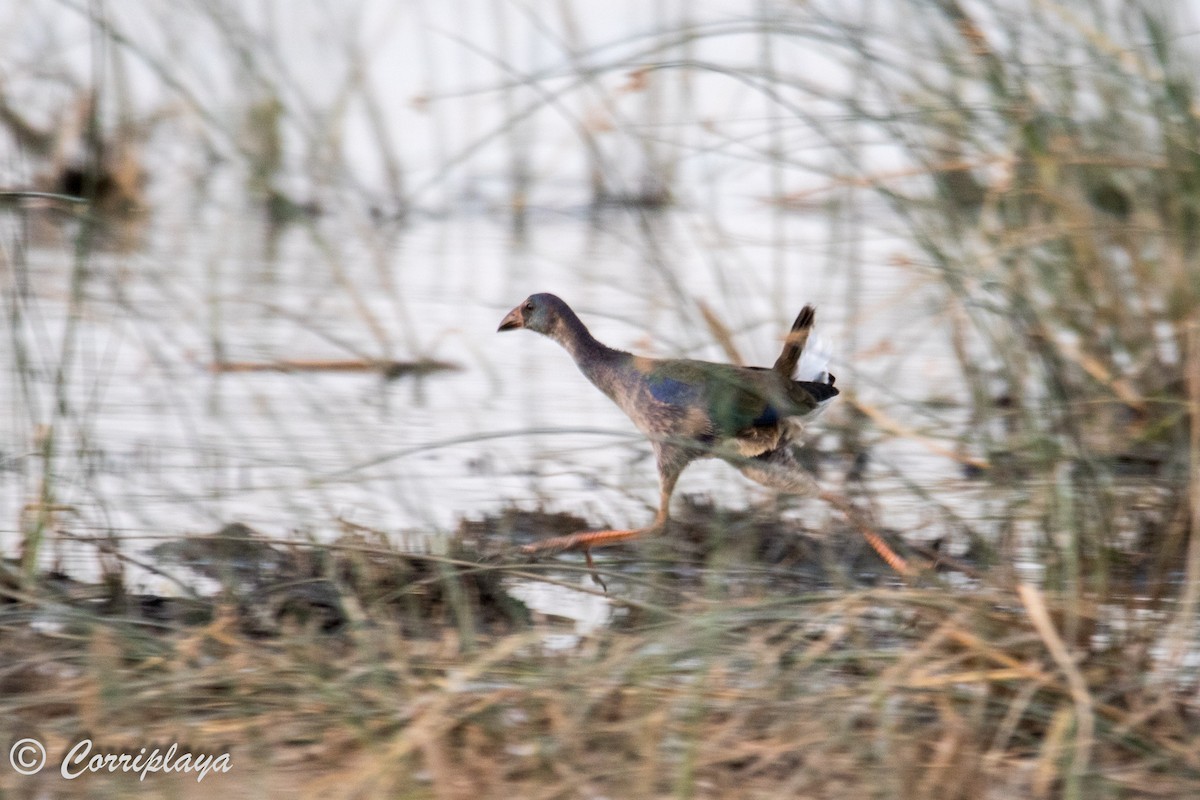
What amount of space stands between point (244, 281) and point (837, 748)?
16.1 ft

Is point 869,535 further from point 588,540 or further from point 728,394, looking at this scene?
point 588,540

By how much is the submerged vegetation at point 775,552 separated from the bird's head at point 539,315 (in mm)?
388

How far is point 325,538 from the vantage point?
391 cm

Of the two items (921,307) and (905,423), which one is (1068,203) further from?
(905,423)

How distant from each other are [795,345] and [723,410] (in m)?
0.32

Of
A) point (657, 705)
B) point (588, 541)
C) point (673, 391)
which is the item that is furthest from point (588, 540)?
point (657, 705)

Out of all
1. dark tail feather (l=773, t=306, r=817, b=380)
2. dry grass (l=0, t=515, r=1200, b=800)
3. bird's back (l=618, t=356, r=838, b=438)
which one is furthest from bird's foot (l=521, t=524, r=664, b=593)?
dry grass (l=0, t=515, r=1200, b=800)

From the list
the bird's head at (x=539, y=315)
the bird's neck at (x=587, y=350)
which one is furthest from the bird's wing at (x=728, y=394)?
the bird's head at (x=539, y=315)

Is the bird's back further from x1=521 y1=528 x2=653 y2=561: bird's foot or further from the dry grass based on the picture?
the dry grass

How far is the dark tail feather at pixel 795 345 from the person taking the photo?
4.05m

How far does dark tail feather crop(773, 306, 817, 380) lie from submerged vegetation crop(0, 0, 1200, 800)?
167 mm

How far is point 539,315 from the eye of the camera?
14.8ft

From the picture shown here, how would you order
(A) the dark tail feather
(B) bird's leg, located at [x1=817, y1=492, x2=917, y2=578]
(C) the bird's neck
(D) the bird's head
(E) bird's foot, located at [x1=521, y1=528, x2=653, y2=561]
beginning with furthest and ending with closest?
(D) the bird's head, (C) the bird's neck, (A) the dark tail feather, (E) bird's foot, located at [x1=521, y1=528, x2=653, y2=561], (B) bird's leg, located at [x1=817, y1=492, x2=917, y2=578]

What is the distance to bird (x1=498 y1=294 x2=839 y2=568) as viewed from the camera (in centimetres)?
392
